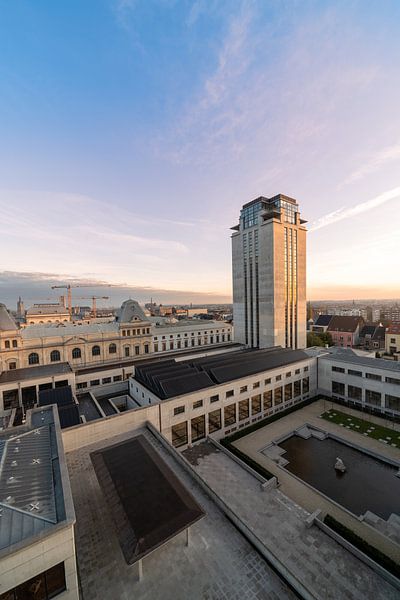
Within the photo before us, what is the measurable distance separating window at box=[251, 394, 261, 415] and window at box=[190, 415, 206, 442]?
10132mm

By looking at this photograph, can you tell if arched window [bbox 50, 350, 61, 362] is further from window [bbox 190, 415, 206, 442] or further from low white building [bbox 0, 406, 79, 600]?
low white building [bbox 0, 406, 79, 600]

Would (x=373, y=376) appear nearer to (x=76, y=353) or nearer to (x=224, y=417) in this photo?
(x=224, y=417)

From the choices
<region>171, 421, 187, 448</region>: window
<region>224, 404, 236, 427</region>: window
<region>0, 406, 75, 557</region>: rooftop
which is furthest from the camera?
Answer: <region>224, 404, 236, 427</region>: window

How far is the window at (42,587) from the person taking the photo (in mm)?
11789

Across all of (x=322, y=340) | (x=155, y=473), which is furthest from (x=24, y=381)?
(x=322, y=340)

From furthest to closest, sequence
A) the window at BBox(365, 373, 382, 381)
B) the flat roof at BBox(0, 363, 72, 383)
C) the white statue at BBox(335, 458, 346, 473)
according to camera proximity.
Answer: the window at BBox(365, 373, 382, 381) → the flat roof at BBox(0, 363, 72, 383) → the white statue at BBox(335, 458, 346, 473)

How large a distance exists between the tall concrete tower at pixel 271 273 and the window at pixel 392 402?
1175 inches

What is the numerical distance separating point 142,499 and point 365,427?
39845mm

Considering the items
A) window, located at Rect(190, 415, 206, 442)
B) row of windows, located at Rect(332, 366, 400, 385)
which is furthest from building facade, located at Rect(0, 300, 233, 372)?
row of windows, located at Rect(332, 366, 400, 385)

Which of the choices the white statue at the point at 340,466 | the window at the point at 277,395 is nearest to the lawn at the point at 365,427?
the window at the point at 277,395

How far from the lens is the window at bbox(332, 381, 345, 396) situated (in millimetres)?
51812

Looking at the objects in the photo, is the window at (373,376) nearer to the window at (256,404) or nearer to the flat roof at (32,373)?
the window at (256,404)

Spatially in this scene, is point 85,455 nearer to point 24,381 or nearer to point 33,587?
point 33,587

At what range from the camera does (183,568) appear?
16.4m
